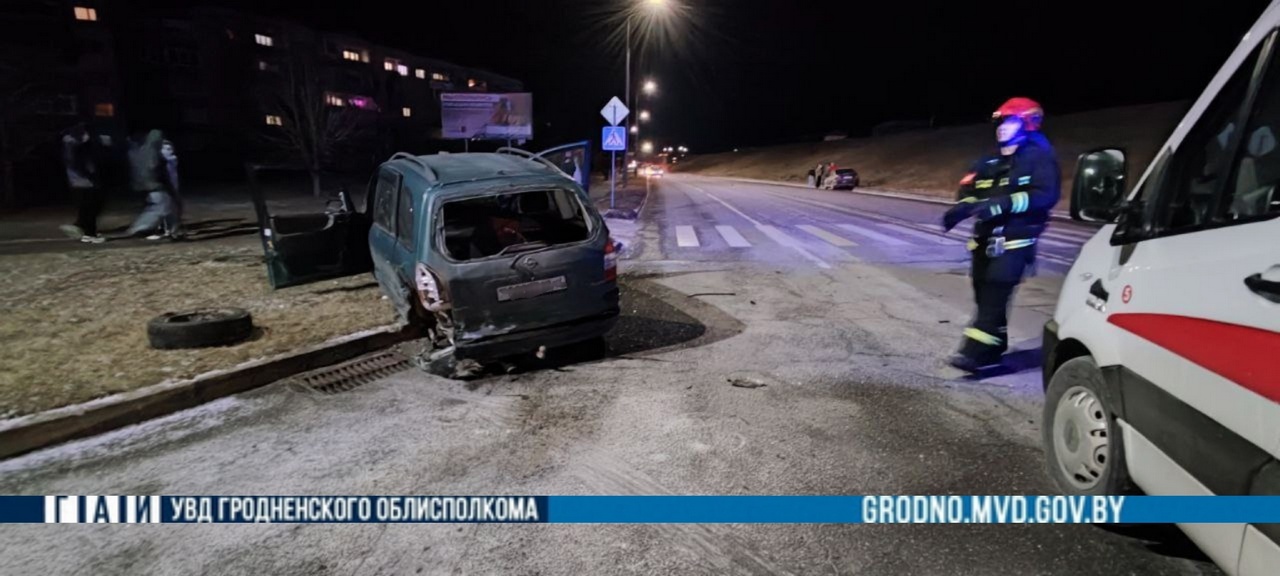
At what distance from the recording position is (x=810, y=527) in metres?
3.12

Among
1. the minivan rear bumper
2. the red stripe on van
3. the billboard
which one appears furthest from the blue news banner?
the billboard

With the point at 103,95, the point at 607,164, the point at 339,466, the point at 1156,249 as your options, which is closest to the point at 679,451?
the point at 339,466

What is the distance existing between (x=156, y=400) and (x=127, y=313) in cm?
287

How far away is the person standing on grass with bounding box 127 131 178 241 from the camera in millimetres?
Answer: 10852

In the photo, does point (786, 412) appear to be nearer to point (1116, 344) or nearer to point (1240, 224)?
point (1116, 344)

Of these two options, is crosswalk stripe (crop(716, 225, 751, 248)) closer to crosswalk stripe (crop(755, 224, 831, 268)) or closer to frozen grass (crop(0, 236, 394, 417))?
crosswalk stripe (crop(755, 224, 831, 268))

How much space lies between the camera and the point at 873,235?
14.8 metres

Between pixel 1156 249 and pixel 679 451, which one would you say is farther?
pixel 679 451

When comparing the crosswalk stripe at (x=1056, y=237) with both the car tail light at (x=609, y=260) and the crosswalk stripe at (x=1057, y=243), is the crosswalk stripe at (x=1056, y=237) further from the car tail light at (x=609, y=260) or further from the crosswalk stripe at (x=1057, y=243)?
the car tail light at (x=609, y=260)

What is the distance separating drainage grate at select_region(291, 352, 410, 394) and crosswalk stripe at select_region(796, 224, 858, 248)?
953cm

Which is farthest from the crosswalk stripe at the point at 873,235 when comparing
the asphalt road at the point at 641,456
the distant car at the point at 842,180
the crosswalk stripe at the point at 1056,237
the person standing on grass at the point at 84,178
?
the distant car at the point at 842,180

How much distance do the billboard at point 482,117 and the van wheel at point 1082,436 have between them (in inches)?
1214

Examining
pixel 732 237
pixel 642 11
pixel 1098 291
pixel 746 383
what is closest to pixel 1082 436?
pixel 1098 291

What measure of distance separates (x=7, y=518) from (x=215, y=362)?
2.91 m
